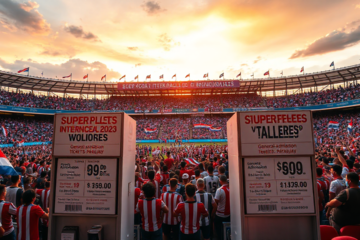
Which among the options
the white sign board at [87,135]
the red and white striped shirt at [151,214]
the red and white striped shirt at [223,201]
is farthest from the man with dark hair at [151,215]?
the red and white striped shirt at [223,201]

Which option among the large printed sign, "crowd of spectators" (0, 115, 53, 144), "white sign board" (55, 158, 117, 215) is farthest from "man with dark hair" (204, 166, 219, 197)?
the large printed sign

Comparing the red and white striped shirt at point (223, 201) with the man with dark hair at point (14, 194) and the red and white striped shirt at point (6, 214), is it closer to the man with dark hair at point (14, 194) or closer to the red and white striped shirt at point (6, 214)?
the red and white striped shirt at point (6, 214)

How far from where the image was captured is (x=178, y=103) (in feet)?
171

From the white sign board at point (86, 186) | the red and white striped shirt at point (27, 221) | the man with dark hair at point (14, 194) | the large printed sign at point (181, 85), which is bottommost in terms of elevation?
the red and white striped shirt at point (27, 221)

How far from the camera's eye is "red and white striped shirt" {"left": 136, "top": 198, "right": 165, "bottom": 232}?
3840mm

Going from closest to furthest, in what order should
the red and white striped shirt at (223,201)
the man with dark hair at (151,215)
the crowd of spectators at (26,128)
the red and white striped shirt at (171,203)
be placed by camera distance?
the man with dark hair at (151,215) < the red and white striped shirt at (171,203) < the red and white striped shirt at (223,201) < the crowd of spectators at (26,128)

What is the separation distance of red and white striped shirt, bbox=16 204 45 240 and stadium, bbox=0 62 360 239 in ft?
104

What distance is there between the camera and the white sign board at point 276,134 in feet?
10.5

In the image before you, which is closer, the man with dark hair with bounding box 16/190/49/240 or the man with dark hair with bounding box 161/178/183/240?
the man with dark hair with bounding box 16/190/49/240

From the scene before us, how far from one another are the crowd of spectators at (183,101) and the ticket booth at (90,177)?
1736 inches

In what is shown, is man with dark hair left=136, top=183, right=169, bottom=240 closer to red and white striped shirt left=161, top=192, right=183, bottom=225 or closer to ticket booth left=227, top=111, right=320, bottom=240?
red and white striped shirt left=161, top=192, right=183, bottom=225

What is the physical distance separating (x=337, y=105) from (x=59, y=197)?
163 ft

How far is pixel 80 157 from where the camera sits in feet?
11.1

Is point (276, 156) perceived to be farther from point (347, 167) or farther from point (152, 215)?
point (347, 167)
